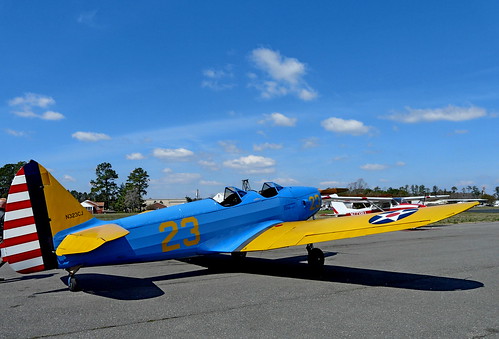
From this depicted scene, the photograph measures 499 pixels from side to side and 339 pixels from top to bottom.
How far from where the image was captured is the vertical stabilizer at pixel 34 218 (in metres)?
6.61

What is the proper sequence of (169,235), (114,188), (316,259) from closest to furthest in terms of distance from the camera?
(169,235) → (316,259) → (114,188)

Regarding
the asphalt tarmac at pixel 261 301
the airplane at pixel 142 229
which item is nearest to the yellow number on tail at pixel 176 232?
the airplane at pixel 142 229

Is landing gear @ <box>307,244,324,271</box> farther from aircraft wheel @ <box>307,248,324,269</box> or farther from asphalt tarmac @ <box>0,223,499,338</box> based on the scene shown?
asphalt tarmac @ <box>0,223,499,338</box>

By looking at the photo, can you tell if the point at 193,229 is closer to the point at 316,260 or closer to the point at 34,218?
the point at 316,260

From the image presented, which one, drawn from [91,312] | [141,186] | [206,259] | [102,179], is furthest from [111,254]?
[102,179]

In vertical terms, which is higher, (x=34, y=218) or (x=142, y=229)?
(x=34, y=218)

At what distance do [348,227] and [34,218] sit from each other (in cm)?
570

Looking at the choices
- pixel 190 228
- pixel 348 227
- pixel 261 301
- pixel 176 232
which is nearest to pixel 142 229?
pixel 176 232

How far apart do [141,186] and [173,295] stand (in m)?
101

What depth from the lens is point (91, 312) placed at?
18.0 feet

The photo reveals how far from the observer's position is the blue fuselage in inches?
277

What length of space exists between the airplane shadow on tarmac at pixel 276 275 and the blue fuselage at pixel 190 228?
0.62 metres

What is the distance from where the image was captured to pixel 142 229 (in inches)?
292

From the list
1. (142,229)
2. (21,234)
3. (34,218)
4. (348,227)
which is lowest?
(348,227)
